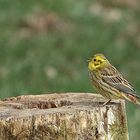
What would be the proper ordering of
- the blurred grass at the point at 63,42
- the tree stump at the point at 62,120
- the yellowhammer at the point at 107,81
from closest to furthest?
the tree stump at the point at 62,120 < the yellowhammer at the point at 107,81 < the blurred grass at the point at 63,42

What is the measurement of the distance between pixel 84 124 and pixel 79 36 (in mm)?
7252

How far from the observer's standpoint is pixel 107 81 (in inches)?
343

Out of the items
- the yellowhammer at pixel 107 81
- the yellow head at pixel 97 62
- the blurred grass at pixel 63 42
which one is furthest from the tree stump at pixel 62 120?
the blurred grass at pixel 63 42

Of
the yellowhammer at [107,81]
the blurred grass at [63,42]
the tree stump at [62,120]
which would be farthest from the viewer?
the blurred grass at [63,42]

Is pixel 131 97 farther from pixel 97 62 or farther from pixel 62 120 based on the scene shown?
pixel 62 120

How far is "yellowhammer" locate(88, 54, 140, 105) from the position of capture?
8.64 meters

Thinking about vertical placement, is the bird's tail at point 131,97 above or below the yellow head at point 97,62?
below

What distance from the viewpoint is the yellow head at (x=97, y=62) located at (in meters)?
8.64

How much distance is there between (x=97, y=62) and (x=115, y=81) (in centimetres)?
27

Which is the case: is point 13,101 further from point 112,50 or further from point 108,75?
point 112,50

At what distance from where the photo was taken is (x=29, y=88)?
40.0 ft

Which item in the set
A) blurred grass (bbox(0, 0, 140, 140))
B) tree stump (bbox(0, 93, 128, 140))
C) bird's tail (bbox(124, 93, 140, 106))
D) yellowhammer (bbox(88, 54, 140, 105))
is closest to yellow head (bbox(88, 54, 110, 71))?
yellowhammer (bbox(88, 54, 140, 105))

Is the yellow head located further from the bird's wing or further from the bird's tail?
the bird's tail

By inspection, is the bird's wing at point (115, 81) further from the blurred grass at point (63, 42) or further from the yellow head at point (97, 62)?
the blurred grass at point (63, 42)
